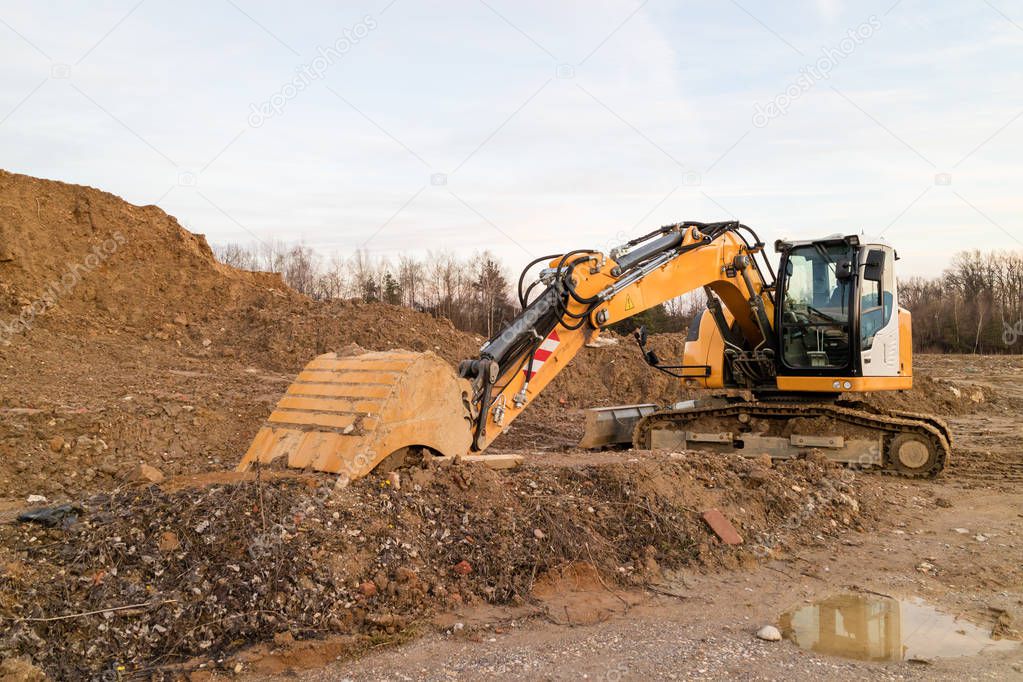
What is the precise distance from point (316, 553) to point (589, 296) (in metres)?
3.62

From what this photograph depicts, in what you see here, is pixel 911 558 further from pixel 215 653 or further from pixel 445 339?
pixel 445 339

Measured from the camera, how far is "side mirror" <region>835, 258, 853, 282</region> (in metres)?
9.02

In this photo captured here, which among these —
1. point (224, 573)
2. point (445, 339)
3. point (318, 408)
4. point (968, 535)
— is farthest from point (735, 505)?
point (445, 339)

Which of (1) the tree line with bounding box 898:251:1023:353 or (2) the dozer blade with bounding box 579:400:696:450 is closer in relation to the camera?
(2) the dozer blade with bounding box 579:400:696:450

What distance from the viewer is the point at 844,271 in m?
9.04

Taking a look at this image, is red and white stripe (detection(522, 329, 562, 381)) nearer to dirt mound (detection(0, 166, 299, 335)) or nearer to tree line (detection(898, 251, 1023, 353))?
dirt mound (detection(0, 166, 299, 335))

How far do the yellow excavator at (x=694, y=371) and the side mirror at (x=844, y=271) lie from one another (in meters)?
0.02

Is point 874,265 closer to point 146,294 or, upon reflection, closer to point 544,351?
point 544,351

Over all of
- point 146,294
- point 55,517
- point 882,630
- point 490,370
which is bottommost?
point 882,630

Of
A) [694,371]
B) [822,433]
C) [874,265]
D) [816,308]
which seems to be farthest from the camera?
[694,371]

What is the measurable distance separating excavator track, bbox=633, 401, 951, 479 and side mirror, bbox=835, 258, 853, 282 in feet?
4.99

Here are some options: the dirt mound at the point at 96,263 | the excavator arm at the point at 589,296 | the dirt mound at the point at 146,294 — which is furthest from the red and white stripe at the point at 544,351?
the dirt mound at the point at 96,263

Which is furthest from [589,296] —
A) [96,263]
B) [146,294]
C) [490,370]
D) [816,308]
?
[96,263]

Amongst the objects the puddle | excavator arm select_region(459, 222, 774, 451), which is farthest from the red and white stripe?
the puddle
